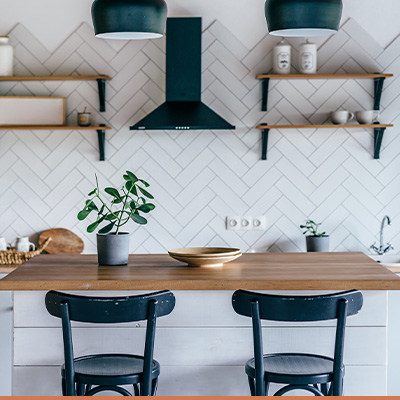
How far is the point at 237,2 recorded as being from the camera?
466cm

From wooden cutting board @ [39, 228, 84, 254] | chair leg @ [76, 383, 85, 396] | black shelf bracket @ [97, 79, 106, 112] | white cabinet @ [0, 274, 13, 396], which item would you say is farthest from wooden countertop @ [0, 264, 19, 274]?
chair leg @ [76, 383, 85, 396]

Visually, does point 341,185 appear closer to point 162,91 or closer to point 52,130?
point 162,91

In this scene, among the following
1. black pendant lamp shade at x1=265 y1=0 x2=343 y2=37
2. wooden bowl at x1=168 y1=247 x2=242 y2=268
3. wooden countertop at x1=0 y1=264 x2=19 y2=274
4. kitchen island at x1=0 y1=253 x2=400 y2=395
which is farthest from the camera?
wooden countertop at x1=0 y1=264 x2=19 y2=274

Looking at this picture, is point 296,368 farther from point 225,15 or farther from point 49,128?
point 225,15

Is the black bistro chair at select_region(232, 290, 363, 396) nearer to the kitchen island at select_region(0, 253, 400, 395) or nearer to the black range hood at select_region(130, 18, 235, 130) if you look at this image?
the kitchen island at select_region(0, 253, 400, 395)

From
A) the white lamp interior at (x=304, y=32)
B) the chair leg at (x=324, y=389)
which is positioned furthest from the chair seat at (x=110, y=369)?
the white lamp interior at (x=304, y=32)

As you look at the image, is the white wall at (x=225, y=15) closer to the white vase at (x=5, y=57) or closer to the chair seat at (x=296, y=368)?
the white vase at (x=5, y=57)

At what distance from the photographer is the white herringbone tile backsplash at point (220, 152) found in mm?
4664

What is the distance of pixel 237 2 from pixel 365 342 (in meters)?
2.79

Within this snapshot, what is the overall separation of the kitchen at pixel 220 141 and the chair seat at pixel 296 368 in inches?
81.9

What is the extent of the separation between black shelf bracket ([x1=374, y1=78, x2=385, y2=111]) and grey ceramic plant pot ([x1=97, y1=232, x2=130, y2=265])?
2412 mm

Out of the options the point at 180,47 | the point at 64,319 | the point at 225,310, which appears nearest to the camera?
the point at 64,319

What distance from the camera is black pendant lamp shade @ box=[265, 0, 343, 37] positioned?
2.50 metres

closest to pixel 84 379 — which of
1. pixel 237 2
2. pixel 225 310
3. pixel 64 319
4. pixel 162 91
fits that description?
pixel 64 319
